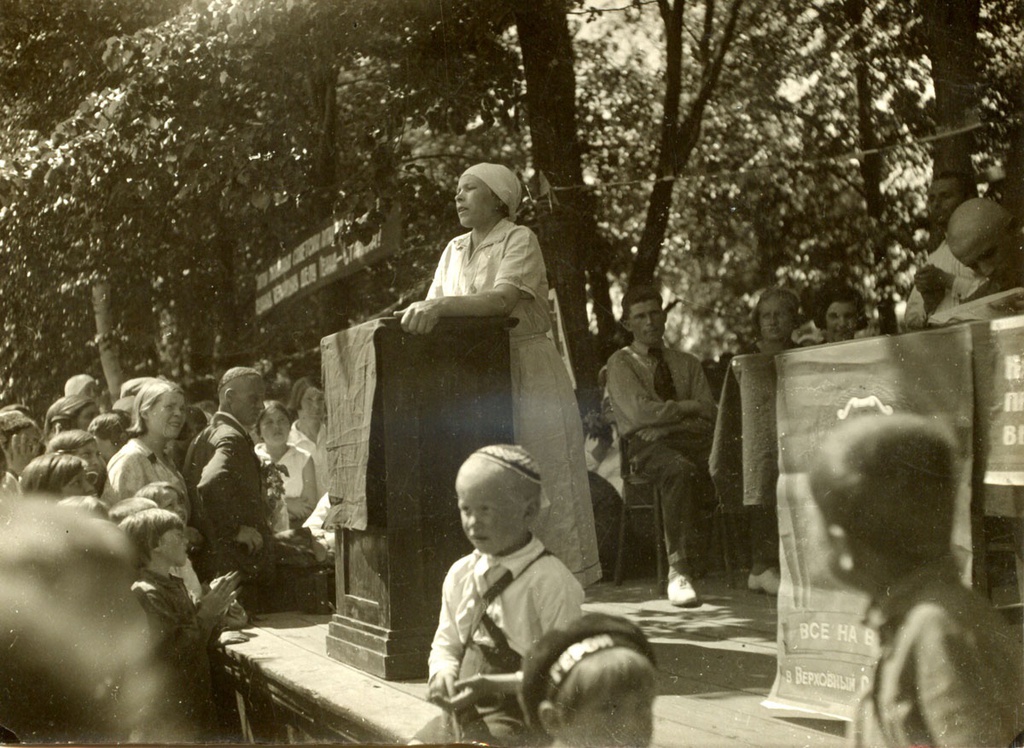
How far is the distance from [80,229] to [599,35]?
8.04 feet

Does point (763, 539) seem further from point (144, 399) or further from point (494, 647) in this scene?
point (144, 399)

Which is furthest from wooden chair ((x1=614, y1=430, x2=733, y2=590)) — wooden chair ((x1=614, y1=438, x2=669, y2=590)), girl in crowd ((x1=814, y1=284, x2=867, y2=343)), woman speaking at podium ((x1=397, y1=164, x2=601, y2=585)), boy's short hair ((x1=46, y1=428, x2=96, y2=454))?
boy's short hair ((x1=46, y1=428, x2=96, y2=454))

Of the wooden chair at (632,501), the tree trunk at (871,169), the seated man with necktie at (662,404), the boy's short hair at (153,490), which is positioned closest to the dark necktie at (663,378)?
the seated man with necktie at (662,404)

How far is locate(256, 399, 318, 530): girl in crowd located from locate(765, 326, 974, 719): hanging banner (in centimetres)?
329

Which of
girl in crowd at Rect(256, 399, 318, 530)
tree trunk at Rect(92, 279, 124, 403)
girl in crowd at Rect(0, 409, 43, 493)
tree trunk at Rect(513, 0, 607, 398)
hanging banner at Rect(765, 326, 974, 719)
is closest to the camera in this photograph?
hanging banner at Rect(765, 326, 974, 719)

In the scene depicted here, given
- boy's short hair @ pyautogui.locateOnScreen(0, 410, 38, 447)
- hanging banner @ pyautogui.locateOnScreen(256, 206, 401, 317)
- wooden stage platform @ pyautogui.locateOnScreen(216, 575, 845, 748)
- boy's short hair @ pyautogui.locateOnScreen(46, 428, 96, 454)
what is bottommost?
wooden stage platform @ pyautogui.locateOnScreen(216, 575, 845, 748)

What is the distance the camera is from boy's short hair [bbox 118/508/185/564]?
416cm

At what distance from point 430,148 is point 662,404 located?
150cm

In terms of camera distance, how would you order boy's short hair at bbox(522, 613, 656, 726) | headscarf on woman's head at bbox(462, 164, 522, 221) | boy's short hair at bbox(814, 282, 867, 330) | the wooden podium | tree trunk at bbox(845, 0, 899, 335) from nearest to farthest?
boy's short hair at bbox(522, 613, 656, 726)
the wooden podium
headscarf on woman's head at bbox(462, 164, 522, 221)
tree trunk at bbox(845, 0, 899, 335)
boy's short hair at bbox(814, 282, 867, 330)

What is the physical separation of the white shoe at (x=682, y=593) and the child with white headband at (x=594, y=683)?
140 cm

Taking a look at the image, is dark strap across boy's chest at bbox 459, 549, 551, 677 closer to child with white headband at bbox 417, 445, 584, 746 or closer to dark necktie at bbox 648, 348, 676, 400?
child with white headband at bbox 417, 445, 584, 746

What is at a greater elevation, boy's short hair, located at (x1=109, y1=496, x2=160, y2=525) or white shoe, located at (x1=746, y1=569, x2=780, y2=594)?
boy's short hair, located at (x1=109, y1=496, x2=160, y2=525)

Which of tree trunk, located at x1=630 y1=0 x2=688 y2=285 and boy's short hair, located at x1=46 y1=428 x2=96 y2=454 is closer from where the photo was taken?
tree trunk, located at x1=630 y1=0 x2=688 y2=285

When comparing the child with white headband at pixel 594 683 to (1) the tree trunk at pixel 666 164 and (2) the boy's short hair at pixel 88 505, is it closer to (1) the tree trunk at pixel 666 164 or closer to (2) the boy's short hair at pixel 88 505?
(2) the boy's short hair at pixel 88 505
